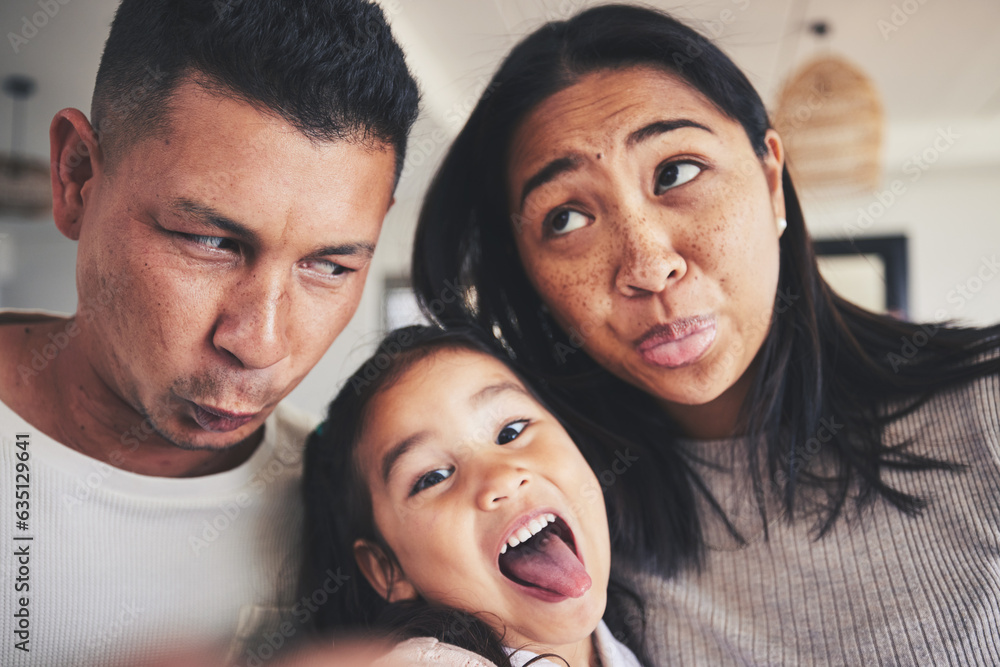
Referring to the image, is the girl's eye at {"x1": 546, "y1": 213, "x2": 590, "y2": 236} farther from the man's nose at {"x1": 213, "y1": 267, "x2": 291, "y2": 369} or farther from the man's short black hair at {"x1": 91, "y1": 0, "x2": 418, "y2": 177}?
the man's nose at {"x1": 213, "y1": 267, "x2": 291, "y2": 369}

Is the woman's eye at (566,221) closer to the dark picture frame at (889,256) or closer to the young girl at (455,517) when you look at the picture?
the young girl at (455,517)

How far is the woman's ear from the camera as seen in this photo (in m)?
1.19

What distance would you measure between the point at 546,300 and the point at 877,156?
3.22m

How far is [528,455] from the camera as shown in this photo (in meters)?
1.05

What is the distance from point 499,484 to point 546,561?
0.15 m

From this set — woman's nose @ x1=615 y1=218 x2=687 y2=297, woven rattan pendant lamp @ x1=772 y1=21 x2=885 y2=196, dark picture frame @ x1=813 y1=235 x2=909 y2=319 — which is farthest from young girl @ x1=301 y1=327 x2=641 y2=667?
dark picture frame @ x1=813 y1=235 x2=909 y2=319

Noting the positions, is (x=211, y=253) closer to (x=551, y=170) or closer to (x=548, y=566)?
(x=551, y=170)

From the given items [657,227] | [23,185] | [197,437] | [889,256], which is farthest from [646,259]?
[889,256]

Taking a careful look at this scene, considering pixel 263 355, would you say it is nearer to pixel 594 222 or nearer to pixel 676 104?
pixel 594 222

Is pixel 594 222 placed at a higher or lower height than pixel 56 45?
lower

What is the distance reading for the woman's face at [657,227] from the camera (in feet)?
3.49

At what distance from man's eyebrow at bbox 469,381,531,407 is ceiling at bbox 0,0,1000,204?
127 centimetres

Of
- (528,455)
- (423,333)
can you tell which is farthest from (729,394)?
(423,333)

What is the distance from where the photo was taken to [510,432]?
1100 mm
